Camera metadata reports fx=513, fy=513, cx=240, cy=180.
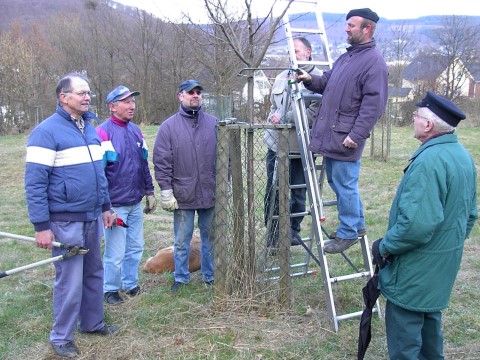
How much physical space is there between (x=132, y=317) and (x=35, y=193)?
1554 mm

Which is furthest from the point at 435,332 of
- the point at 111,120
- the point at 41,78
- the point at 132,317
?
the point at 41,78

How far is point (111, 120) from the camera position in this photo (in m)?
4.73

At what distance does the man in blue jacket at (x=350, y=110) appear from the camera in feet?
12.4

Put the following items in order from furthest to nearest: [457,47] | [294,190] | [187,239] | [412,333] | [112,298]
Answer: [457,47] < [294,190] < [187,239] < [112,298] < [412,333]

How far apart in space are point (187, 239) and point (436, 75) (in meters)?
32.6

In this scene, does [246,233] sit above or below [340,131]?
below

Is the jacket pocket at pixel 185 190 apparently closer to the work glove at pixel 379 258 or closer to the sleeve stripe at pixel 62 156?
the sleeve stripe at pixel 62 156

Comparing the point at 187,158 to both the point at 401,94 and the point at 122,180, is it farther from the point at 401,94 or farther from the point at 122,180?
the point at 401,94

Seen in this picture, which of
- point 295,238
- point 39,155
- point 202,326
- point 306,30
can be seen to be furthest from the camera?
point 295,238

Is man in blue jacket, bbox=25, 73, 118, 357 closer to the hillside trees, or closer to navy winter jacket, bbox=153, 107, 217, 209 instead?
navy winter jacket, bbox=153, 107, 217, 209

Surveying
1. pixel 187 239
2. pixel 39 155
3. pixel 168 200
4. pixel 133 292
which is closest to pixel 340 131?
pixel 168 200

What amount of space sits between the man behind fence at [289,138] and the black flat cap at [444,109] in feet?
4.51

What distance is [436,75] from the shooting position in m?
33.8

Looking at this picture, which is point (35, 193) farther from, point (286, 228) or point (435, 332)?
point (435, 332)
